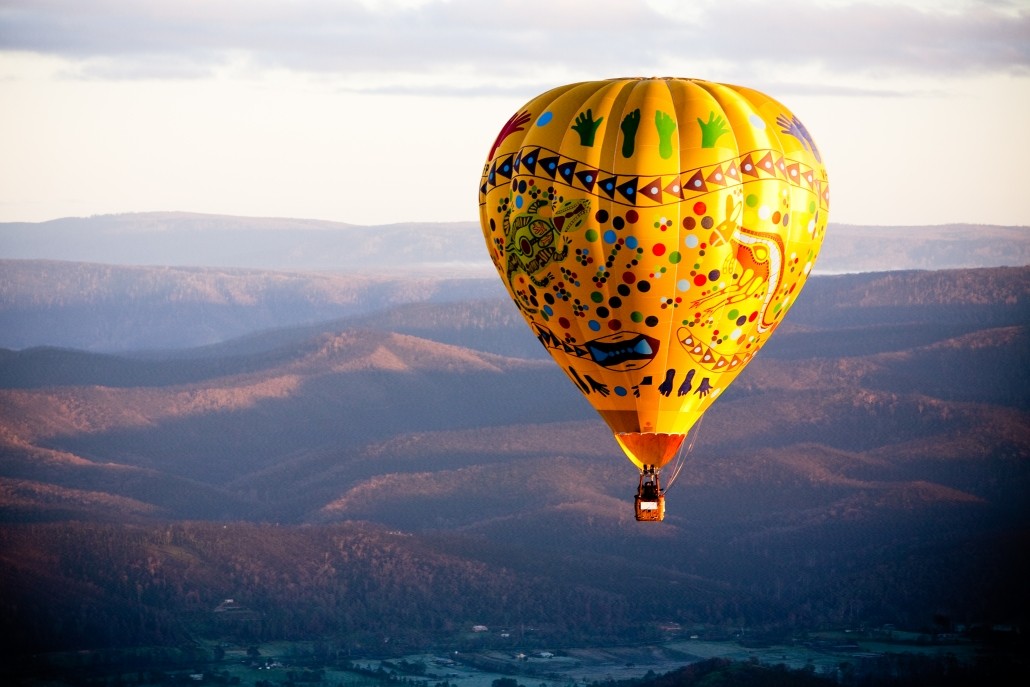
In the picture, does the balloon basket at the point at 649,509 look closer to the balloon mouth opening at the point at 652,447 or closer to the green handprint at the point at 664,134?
the balloon mouth opening at the point at 652,447

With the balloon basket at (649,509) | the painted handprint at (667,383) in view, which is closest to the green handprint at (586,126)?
the painted handprint at (667,383)

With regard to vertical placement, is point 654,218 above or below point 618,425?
above

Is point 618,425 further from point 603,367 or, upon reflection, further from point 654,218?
point 654,218

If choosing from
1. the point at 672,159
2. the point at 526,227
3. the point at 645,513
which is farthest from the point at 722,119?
the point at 645,513

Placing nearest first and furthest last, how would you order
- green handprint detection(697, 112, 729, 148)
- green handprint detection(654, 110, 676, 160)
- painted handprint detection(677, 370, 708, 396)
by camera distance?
green handprint detection(654, 110, 676, 160) → green handprint detection(697, 112, 729, 148) → painted handprint detection(677, 370, 708, 396)

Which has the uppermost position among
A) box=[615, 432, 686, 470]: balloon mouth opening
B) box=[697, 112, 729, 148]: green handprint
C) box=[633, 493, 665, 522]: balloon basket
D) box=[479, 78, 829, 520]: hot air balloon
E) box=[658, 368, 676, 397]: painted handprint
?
box=[697, 112, 729, 148]: green handprint

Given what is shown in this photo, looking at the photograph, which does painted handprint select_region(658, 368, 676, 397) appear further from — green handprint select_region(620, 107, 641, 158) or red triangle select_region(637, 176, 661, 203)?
green handprint select_region(620, 107, 641, 158)

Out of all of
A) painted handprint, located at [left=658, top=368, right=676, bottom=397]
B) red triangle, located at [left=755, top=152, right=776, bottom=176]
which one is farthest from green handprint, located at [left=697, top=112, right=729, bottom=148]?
painted handprint, located at [left=658, top=368, right=676, bottom=397]
